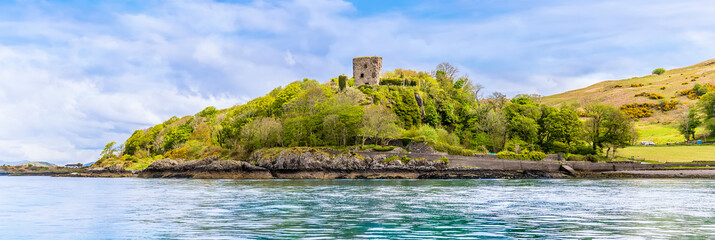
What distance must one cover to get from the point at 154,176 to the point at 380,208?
6257 cm

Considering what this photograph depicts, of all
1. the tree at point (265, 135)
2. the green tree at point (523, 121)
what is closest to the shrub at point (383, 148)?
the tree at point (265, 135)

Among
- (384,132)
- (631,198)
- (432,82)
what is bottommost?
(631,198)

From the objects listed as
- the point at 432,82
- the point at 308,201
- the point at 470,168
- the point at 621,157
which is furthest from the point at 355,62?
the point at 308,201

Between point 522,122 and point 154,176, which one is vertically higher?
point 522,122

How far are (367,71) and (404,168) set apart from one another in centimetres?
3764

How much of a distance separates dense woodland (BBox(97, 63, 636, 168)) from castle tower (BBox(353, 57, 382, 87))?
8.78 feet

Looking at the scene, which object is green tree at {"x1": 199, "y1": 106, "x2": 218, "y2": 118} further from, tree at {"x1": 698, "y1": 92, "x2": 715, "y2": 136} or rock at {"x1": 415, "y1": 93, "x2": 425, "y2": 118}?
tree at {"x1": 698, "y1": 92, "x2": 715, "y2": 136}

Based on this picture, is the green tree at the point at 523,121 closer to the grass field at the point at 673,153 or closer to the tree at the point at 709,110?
the grass field at the point at 673,153

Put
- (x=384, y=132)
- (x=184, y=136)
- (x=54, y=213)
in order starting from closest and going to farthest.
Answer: (x=54, y=213) → (x=384, y=132) → (x=184, y=136)

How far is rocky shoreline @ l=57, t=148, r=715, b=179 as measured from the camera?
217ft

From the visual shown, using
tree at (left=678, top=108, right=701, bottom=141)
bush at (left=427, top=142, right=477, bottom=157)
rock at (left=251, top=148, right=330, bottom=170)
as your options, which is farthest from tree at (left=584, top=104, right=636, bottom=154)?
rock at (left=251, top=148, right=330, bottom=170)

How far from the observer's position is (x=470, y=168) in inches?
2657

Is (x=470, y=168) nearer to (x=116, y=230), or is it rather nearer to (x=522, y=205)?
(x=522, y=205)

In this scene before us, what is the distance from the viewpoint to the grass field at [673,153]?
75.6 meters
